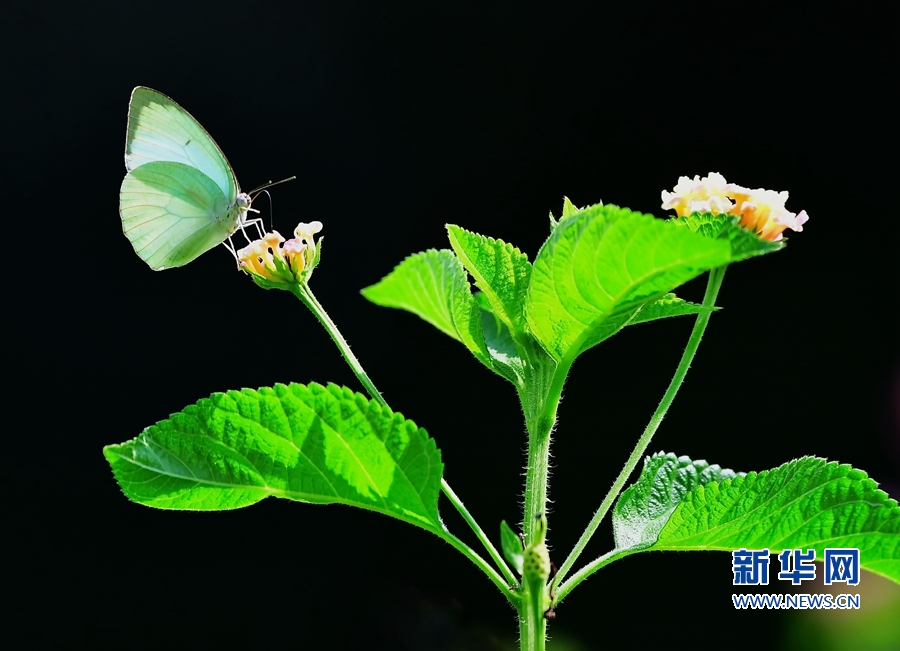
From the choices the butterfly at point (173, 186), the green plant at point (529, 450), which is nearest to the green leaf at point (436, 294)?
the green plant at point (529, 450)

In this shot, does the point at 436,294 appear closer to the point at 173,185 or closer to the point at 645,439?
the point at 645,439

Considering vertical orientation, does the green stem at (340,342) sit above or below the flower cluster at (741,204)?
below

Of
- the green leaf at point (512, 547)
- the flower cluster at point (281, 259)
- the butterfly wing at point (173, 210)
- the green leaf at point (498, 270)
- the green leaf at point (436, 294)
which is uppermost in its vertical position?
the butterfly wing at point (173, 210)

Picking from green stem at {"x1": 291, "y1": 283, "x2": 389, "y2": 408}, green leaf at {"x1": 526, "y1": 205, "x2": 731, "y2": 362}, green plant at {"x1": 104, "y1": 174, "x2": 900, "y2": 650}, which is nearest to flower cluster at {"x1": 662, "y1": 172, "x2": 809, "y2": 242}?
green plant at {"x1": 104, "y1": 174, "x2": 900, "y2": 650}

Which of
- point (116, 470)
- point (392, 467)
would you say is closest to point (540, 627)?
point (392, 467)

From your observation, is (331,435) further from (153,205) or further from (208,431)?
(153,205)

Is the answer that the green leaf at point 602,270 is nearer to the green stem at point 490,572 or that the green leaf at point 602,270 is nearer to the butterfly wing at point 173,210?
the green stem at point 490,572

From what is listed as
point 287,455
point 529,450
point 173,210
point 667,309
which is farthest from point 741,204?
point 173,210
